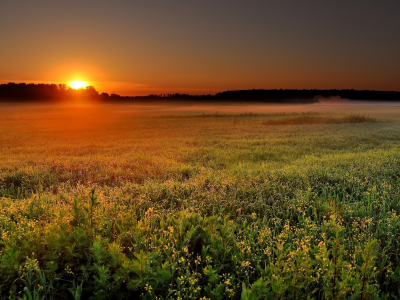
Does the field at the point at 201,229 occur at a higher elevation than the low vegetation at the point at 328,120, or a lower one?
lower

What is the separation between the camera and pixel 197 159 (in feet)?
38.9

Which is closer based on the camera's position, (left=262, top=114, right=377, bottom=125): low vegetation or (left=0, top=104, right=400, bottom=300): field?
(left=0, top=104, right=400, bottom=300): field

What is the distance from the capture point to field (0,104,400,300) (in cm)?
318

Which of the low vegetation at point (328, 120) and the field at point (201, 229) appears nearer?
the field at point (201, 229)

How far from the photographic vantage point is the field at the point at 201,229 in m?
3.18

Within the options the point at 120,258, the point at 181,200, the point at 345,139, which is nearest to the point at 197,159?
the point at 181,200

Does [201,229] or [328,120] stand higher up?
[328,120]

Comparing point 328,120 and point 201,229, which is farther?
point 328,120

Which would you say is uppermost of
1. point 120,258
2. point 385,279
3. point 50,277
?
point 120,258

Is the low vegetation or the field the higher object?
the low vegetation

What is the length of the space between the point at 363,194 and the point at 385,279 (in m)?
3.30

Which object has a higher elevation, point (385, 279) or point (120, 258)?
point (120, 258)

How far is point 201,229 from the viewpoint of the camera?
191 inches

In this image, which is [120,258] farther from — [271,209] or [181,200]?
[271,209]
